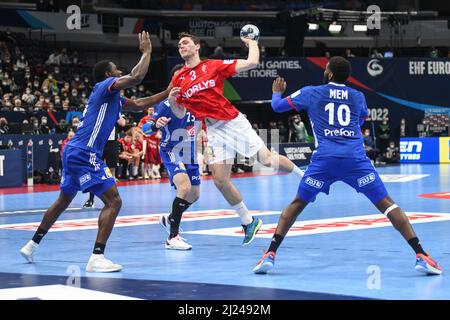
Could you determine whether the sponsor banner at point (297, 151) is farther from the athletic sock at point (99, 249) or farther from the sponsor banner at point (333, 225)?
the athletic sock at point (99, 249)

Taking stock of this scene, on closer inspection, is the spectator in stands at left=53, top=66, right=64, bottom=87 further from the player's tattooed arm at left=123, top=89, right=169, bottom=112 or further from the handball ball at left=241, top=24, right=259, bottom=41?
the handball ball at left=241, top=24, right=259, bottom=41

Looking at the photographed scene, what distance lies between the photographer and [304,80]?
35.0m

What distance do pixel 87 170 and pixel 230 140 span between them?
1847 millimetres

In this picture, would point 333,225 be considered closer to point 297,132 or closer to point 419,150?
point 297,132

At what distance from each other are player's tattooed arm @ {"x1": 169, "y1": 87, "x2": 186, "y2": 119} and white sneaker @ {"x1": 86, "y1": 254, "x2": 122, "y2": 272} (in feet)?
7.03

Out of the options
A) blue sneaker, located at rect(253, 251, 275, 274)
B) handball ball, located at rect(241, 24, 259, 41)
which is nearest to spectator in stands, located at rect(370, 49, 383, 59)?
handball ball, located at rect(241, 24, 259, 41)

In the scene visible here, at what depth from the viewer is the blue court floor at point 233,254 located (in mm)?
7297

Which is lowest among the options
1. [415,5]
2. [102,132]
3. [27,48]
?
[102,132]

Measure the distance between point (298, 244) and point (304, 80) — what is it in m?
25.0

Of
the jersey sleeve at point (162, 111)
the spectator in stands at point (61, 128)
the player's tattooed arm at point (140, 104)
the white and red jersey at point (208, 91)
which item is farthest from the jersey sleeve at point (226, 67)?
the spectator in stands at point (61, 128)

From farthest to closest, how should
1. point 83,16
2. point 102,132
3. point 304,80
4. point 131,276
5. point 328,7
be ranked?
point 328,7
point 83,16
point 304,80
point 102,132
point 131,276

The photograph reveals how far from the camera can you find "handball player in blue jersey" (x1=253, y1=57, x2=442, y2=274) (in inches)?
320
